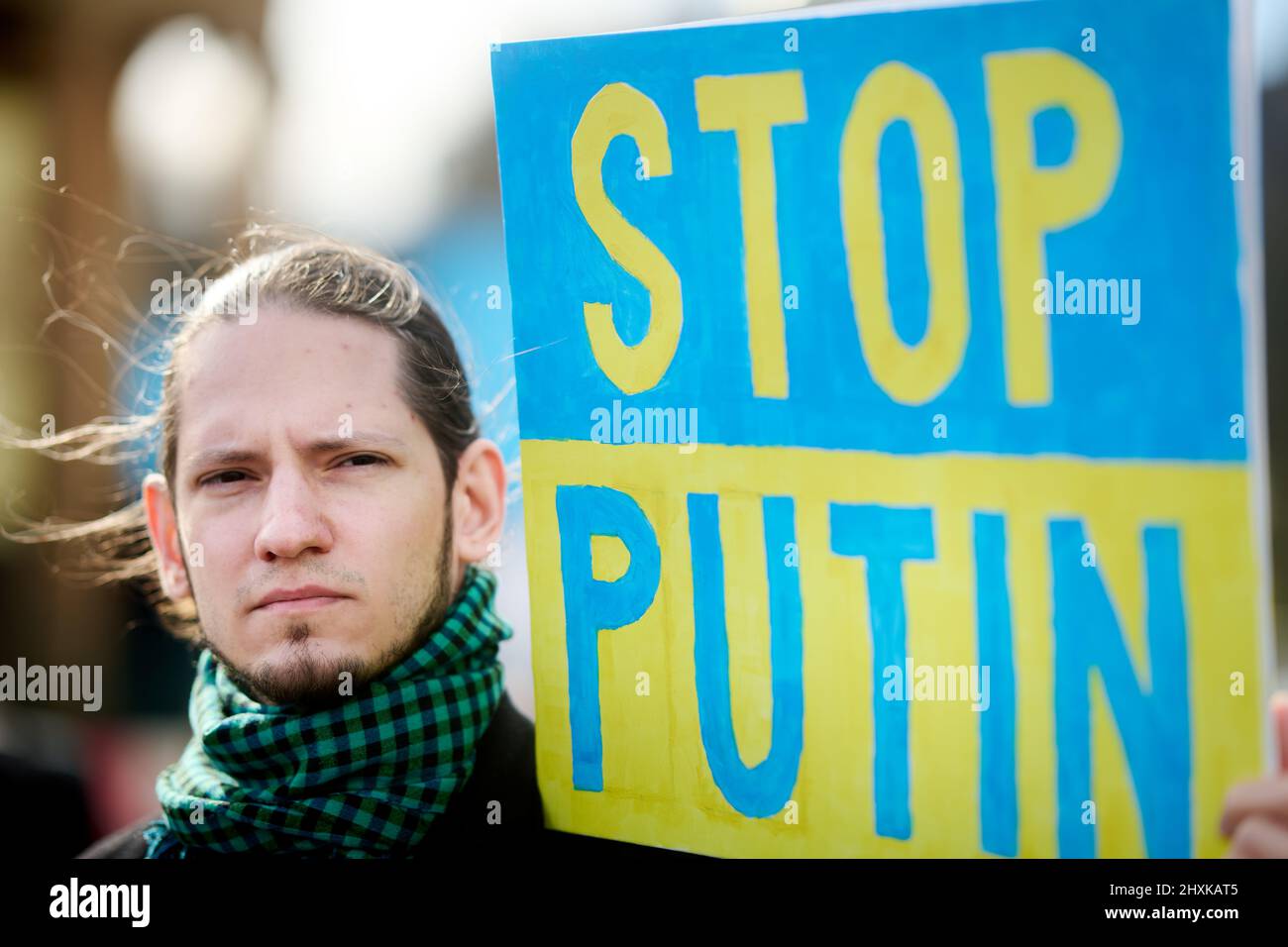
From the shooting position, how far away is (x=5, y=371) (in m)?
2.50

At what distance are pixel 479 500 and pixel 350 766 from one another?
550mm

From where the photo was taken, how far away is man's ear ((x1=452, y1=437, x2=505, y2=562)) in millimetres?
2188

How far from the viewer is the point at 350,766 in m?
2.05

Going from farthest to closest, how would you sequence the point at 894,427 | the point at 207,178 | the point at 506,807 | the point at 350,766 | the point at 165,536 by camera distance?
the point at 207,178 → the point at 165,536 → the point at 506,807 → the point at 350,766 → the point at 894,427

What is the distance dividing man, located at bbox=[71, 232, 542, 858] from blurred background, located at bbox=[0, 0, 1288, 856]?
7.0 inches

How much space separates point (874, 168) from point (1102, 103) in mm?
374

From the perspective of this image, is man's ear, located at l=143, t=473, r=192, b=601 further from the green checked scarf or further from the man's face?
the green checked scarf

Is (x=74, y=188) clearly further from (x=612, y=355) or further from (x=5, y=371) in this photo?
(x=612, y=355)
